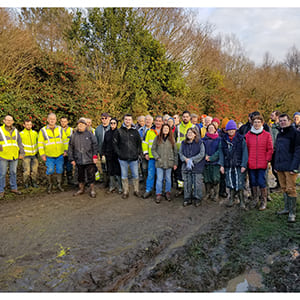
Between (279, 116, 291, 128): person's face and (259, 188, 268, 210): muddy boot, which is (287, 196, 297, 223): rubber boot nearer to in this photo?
(259, 188, 268, 210): muddy boot

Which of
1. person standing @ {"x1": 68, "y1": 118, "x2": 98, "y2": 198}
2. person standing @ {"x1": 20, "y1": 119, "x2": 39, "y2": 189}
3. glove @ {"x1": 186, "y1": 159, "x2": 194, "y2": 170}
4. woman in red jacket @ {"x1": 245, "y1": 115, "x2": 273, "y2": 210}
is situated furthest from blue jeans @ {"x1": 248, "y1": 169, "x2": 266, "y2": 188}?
person standing @ {"x1": 20, "y1": 119, "x2": 39, "y2": 189}

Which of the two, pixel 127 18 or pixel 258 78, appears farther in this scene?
pixel 258 78

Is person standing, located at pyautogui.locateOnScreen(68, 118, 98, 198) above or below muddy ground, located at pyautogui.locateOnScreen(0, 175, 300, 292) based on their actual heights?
above

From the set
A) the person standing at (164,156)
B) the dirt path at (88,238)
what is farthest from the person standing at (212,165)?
the person standing at (164,156)

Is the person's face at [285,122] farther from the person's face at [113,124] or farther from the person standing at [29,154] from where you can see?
the person standing at [29,154]

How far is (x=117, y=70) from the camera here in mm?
14461

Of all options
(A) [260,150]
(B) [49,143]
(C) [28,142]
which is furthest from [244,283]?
(C) [28,142]

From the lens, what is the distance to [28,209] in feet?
19.6

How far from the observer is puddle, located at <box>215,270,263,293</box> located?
10.7 feet

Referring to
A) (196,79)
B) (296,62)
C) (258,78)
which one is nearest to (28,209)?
(196,79)

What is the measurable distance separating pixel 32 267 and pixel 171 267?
1.89 m

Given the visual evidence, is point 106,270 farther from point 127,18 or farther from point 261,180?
point 127,18

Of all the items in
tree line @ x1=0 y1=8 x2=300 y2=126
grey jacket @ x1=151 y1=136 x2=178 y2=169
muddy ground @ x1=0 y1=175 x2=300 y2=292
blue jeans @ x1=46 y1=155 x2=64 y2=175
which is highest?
tree line @ x1=0 y1=8 x2=300 y2=126

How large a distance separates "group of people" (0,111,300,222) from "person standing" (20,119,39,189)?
3 cm
